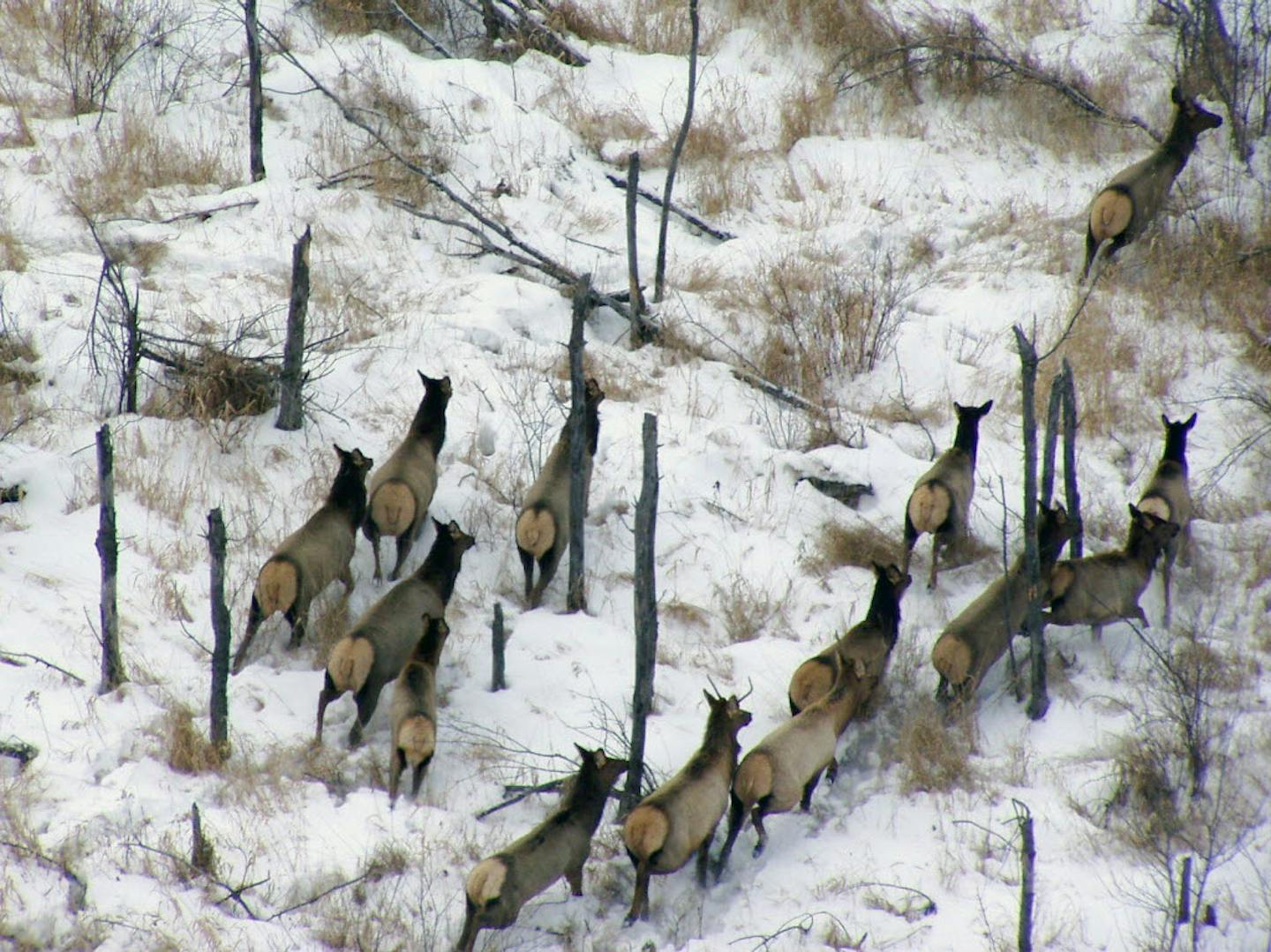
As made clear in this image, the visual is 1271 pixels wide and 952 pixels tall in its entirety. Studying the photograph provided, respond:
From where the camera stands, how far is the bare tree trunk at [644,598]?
724 cm

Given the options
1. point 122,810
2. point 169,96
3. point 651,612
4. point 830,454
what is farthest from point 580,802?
point 169,96

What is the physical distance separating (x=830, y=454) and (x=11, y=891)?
6750 mm

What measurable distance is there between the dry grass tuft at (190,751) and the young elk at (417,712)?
3.39 ft

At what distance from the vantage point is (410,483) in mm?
9078

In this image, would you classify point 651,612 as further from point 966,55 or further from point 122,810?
point 966,55

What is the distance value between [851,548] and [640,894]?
13.0 ft

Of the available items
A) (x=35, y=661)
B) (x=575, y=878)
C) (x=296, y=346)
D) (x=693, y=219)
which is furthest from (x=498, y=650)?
(x=693, y=219)

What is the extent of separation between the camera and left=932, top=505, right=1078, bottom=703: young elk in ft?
26.3

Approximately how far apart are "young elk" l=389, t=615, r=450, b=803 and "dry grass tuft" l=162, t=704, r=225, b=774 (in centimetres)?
103

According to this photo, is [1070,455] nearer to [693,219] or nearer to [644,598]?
[644,598]

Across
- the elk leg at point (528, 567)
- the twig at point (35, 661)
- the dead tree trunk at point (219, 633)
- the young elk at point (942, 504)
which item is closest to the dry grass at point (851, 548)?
the young elk at point (942, 504)

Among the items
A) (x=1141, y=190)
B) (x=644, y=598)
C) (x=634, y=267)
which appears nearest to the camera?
(x=644, y=598)

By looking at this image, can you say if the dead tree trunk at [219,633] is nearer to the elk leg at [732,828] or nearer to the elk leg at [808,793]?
the elk leg at [732,828]

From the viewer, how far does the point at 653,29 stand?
57.7 ft
